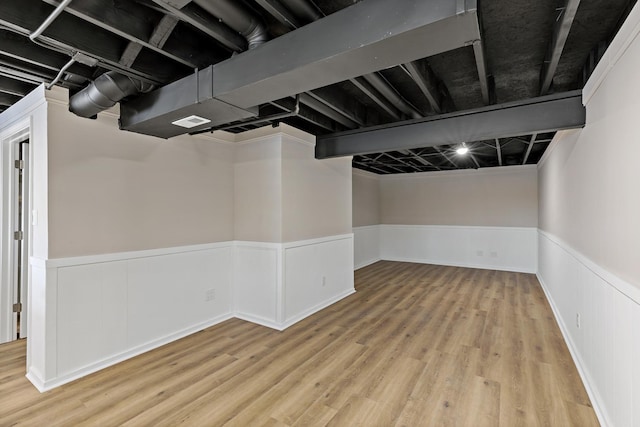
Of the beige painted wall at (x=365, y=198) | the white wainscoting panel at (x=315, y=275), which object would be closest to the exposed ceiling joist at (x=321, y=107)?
the white wainscoting panel at (x=315, y=275)

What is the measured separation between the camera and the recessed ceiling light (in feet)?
8.19

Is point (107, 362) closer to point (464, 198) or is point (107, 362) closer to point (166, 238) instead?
point (166, 238)

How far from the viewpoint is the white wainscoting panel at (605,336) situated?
62.0 inches

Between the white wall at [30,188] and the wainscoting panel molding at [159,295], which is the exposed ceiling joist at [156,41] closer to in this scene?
the white wall at [30,188]

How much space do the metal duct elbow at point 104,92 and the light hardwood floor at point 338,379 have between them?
2191 millimetres

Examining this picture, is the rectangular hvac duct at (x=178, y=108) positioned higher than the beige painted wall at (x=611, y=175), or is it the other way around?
the rectangular hvac duct at (x=178, y=108)

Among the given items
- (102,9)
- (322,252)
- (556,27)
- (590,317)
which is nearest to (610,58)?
(556,27)

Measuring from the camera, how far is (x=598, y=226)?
85.7 inches

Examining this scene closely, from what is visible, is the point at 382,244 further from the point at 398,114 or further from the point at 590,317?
the point at 590,317

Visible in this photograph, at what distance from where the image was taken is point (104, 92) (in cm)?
225

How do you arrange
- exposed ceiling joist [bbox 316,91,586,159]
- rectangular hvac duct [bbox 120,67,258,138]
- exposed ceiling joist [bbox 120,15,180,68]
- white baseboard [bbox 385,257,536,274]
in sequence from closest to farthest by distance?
exposed ceiling joist [bbox 120,15,180,68]
rectangular hvac duct [bbox 120,67,258,138]
exposed ceiling joist [bbox 316,91,586,159]
white baseboard [bbox 385,257,536,274]

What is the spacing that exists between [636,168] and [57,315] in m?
3.92

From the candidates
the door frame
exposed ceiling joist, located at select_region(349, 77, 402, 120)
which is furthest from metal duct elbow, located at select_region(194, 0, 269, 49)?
the door frame

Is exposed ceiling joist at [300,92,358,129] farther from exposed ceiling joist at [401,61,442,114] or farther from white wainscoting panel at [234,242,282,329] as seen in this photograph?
white wainscoting panel at [234,242,282,329]
